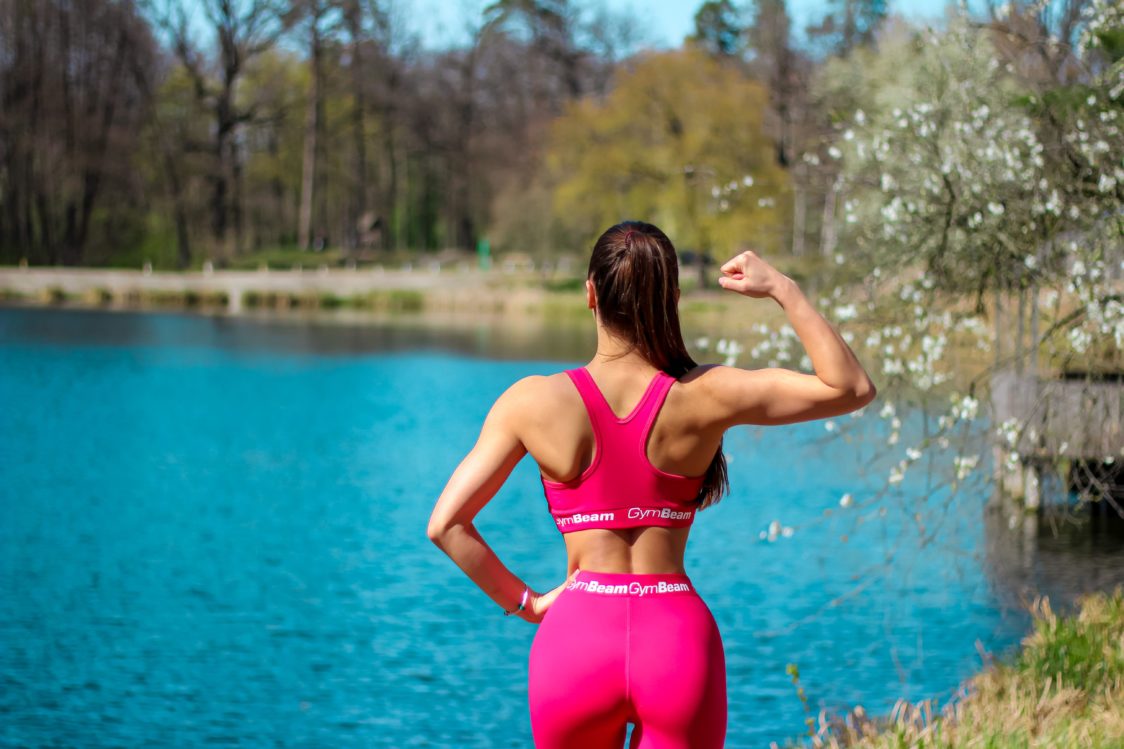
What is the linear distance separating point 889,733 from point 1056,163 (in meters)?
5.87

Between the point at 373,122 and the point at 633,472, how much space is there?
78057 millimetres

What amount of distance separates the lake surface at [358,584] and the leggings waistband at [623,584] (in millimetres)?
5801

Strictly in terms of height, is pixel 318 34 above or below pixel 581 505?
above

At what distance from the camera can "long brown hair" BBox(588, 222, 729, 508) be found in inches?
126

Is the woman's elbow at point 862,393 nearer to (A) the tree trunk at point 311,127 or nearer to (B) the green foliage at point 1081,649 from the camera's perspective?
(B) the green foliage at point 1081,649

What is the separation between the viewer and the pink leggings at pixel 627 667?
3205 millimetres

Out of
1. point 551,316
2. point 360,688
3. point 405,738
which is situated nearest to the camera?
point 405,738

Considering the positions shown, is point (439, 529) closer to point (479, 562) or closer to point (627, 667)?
point (479, 562)

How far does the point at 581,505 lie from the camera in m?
3.29

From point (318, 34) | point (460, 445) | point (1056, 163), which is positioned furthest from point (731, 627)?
point (318, 34)

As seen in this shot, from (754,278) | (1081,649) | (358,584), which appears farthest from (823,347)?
(358,584)

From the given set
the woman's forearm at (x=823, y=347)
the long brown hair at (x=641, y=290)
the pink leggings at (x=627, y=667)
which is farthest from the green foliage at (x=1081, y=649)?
the long brown hair at (x=641, y=290)

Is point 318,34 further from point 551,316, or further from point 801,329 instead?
point 801,329

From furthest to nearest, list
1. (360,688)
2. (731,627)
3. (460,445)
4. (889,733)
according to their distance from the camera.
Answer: (460,445) < (731,627) < (360,688) < (889,733)
